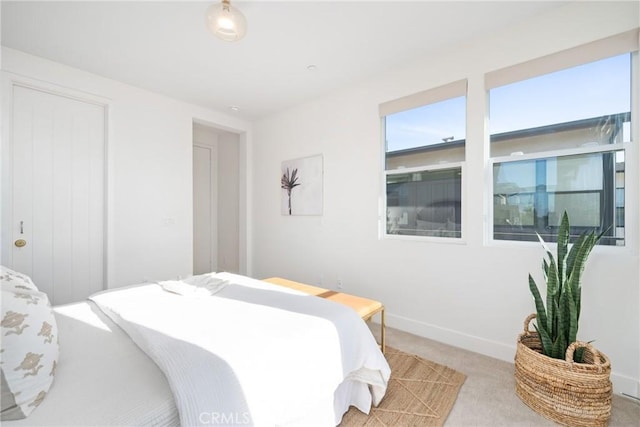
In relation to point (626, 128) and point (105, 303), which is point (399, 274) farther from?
point (105, 303)

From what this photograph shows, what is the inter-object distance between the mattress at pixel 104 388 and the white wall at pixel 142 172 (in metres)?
2.06

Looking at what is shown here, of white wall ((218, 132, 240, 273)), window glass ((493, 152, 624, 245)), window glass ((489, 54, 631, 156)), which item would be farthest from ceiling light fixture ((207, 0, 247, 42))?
white wall ((218, 132, 240, 273))

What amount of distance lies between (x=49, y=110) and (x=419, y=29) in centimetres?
345

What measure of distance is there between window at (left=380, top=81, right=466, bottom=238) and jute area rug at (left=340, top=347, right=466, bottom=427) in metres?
1.14

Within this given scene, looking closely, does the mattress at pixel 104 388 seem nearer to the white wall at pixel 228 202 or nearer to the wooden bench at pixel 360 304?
the wooden bench at pixel 360 304

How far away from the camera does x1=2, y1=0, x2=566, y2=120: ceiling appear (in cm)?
193

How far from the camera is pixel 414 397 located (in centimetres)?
169

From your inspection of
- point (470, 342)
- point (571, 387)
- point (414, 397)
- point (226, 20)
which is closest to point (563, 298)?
point (571, 387)

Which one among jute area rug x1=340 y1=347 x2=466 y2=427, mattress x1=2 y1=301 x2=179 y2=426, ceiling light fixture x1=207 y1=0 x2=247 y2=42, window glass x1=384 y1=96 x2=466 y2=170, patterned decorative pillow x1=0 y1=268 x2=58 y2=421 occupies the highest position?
ceiling light fixture x1=207 y1=0 x2=247 y2=42

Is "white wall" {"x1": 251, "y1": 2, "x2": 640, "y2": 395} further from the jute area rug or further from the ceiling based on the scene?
the jute area rug

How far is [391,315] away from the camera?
9.06 feet

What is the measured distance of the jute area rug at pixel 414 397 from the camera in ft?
4.91

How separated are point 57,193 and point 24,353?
2522 mm

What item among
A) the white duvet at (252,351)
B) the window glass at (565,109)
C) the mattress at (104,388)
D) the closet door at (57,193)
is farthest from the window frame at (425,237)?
the closet door at (57,193)
